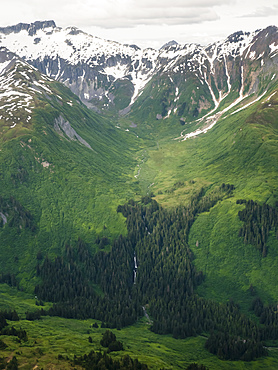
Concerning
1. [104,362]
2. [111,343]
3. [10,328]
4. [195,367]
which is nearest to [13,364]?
[104,362]

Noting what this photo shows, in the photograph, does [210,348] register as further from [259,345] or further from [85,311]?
[85,311]

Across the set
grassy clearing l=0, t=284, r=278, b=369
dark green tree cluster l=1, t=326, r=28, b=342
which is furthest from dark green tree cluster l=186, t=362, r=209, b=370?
dark green tree cluster l=1, t=326, r=28, b=342

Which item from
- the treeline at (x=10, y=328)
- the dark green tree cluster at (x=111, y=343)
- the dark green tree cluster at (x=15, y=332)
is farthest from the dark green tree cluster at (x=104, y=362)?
the treeline at (x=10, y=328)

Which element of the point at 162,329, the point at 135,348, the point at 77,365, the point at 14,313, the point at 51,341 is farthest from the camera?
the point at 162,329

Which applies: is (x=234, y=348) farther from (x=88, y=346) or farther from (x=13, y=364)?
(x=13, y=364)

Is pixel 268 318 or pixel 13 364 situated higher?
pixel 13 364

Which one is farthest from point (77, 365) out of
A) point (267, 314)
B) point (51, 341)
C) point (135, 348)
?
point (267, 314)

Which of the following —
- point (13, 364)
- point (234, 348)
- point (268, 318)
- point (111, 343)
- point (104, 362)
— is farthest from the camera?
point (268, 318)

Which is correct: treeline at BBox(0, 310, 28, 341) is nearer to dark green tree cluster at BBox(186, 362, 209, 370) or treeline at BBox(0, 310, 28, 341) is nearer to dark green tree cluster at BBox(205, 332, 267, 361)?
dark green tree cluster at BBox(186, 362, 209, 370)
